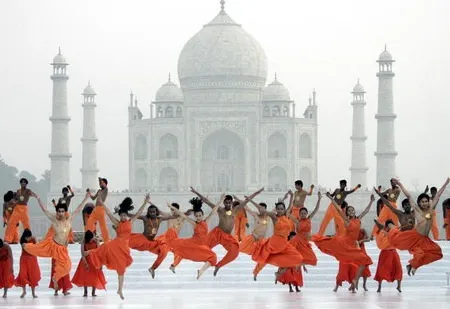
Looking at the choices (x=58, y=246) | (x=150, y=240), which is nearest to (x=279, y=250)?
(x=150, y=240)

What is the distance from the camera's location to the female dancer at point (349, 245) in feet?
51.9

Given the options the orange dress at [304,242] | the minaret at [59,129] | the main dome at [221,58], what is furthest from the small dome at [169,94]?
the orange dress at [304,242]

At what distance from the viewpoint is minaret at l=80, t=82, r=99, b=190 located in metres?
54.1

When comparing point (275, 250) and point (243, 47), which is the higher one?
point (243, 47)

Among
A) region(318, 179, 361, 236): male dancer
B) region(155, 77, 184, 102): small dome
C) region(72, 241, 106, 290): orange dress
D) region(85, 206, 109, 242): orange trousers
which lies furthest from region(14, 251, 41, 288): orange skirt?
region(155, 77, 184, 102): small dome

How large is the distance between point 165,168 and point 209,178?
171cm

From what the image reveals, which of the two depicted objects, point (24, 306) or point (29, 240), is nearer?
point (24, 306)

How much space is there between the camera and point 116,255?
602 inches

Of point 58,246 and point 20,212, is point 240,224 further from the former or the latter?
point 58,246

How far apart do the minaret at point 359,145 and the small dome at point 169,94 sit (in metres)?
6.49

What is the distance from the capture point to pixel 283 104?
54.2m

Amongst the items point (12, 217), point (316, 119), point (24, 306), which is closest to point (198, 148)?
point (316, 119)

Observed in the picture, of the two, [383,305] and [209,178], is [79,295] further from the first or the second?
[209,178]

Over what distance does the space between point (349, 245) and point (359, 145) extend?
1502 inches
